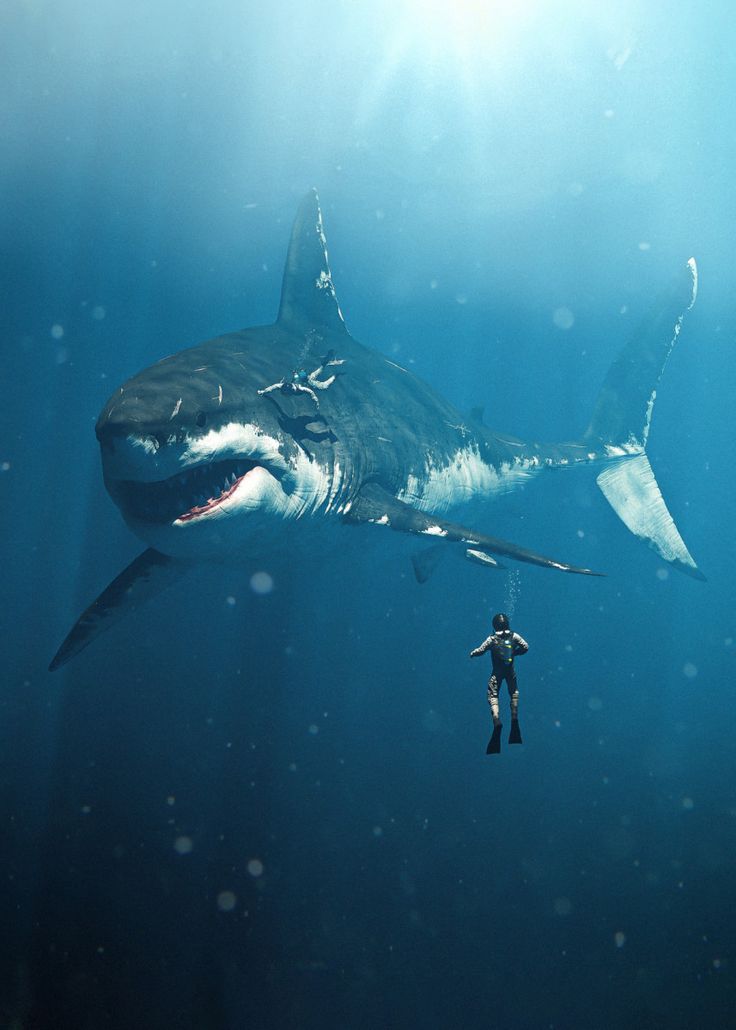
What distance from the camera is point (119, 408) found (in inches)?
165

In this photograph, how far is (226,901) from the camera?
7938mm

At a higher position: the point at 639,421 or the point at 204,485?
the point at 639,421

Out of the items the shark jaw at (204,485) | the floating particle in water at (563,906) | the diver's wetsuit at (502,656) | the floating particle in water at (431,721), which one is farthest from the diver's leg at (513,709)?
the floating particle in water at (431,721)

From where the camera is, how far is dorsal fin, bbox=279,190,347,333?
28.3 feet

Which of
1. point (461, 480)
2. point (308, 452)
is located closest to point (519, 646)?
point (308, 452)

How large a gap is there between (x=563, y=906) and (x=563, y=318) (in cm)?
5126

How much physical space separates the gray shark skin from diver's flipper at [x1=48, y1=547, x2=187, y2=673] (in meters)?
0.02

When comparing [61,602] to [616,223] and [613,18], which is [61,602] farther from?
[616,223]

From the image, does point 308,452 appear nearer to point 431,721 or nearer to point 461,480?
point 461,480

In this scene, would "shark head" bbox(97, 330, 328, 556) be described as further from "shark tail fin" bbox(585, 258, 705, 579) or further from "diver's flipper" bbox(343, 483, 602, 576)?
"shark tail fin" bbox(585, 258, 705, 579)

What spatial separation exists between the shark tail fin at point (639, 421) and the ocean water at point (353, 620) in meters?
0.83

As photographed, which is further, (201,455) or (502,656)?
(201,455)

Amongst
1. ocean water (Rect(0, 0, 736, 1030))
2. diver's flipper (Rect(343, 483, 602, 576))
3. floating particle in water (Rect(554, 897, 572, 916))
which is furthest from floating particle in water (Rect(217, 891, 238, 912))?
diver's flipper (Rect(343, 483, 602, 576))

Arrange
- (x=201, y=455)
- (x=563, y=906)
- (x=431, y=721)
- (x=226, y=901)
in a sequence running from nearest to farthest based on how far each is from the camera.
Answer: (x=201, y=455) → (x=226, y=901) → (x=563, y=906) → (x=431, y=721)
